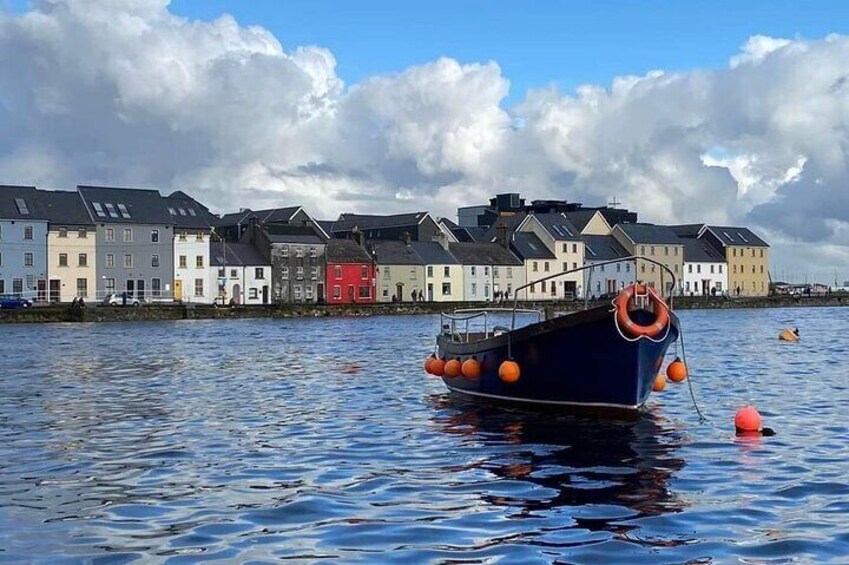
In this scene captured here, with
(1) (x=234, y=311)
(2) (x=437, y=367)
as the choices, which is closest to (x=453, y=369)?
(2) (x=437, y=367)

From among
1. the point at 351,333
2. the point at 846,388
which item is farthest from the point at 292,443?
the point at 351,333

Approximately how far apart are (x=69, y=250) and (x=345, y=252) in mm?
29569

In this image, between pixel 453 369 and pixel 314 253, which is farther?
pixel 314 253

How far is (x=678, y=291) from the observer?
452 feet

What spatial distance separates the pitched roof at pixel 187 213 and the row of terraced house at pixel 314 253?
0.20 metres

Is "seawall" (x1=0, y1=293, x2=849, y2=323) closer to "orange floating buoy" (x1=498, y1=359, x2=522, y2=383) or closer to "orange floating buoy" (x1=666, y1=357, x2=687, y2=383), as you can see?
"orange floating buoy" (x1=498, y1=359, x2=522, y2=383)

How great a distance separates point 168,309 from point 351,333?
28008mm

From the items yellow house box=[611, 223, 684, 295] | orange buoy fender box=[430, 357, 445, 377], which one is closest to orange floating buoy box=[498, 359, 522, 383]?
orange buoy fender box=[430, 357, 445, 377]

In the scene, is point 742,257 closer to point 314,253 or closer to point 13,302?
point 314,253

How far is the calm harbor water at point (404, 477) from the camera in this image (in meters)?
11.4

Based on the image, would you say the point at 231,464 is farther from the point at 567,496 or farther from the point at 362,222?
the point at 362,222

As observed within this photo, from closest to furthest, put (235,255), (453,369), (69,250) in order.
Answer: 1. (453,369)
2. (69,250)
3. (235,255)

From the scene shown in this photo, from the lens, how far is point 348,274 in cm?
11475

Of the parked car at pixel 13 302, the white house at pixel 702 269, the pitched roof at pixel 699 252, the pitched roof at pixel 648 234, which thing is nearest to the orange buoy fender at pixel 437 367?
the parked car at pixel 13 302
